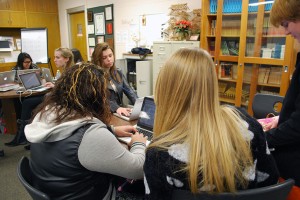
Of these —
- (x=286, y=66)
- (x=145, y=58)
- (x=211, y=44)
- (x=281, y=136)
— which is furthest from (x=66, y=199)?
(x=145, y=58)

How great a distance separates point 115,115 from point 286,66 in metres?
2.27

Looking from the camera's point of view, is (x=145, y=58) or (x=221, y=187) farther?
(x=145, y=58)

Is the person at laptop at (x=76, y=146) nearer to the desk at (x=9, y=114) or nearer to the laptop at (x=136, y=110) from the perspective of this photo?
the laptop at (x=136, y=110)

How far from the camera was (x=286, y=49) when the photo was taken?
2982mm

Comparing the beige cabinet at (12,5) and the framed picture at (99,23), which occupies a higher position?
the beige cabinet at (12,5)

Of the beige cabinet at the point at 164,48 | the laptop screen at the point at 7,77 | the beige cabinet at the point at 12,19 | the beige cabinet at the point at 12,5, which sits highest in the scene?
the beige cabinet at the point at 12,5

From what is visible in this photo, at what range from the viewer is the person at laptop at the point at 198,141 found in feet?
2.43

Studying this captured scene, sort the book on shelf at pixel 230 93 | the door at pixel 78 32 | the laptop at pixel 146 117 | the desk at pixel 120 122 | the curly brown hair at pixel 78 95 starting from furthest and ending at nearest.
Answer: the door at pixel 78 32, the book on shelf at pixel 230 93, the desk at pixel 120 122, the laptop at pixel 146 117, the curly brown hair at pixel 78 95

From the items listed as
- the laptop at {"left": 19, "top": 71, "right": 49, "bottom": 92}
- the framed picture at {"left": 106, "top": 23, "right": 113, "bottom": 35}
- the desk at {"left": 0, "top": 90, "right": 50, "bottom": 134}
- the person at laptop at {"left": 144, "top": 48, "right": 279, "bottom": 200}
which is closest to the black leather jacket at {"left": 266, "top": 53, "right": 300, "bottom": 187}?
the person at laptop at {"left": 144, "top": 48, "right": 279, "bottom": 200}

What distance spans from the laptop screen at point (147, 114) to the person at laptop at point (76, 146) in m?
0.52

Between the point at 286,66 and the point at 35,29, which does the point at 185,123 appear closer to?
the point at 286,66

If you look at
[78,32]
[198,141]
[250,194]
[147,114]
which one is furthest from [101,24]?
[250,194]

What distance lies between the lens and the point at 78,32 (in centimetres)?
648

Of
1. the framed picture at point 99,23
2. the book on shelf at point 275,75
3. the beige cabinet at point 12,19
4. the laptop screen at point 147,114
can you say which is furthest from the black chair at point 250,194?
the beige cabinet at point 12,19
